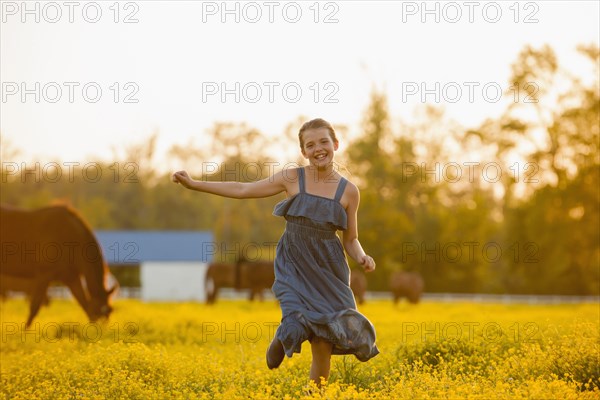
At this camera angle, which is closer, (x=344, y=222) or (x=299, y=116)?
(x=344, y=222)

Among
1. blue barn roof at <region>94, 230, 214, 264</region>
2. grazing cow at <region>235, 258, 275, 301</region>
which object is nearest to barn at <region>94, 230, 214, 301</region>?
blue barn roof at <region>94, 230, 214, 264</region>

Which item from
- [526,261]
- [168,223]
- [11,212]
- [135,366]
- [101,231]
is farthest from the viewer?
[168,223]

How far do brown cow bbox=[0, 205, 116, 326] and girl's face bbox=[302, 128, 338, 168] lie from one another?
1201 centimetres

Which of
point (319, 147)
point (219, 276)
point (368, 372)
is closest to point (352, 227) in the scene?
point (319, 147)

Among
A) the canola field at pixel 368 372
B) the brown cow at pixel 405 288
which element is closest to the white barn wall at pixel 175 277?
the brown cow at pixel 405 288

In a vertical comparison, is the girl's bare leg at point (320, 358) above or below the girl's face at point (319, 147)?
below

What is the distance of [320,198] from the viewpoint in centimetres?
730

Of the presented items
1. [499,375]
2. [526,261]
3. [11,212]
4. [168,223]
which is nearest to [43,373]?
[499,375]

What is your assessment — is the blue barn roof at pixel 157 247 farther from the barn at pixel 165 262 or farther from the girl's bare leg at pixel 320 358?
the girl's bare leg at pixel 320 358

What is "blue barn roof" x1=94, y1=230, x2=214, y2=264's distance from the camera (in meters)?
52.6

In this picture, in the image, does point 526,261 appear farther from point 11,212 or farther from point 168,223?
point 11,212

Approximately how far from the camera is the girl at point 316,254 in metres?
7.16

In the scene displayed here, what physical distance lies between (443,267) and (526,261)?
4.49 meters

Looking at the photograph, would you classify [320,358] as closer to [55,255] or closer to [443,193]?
[55,255]
